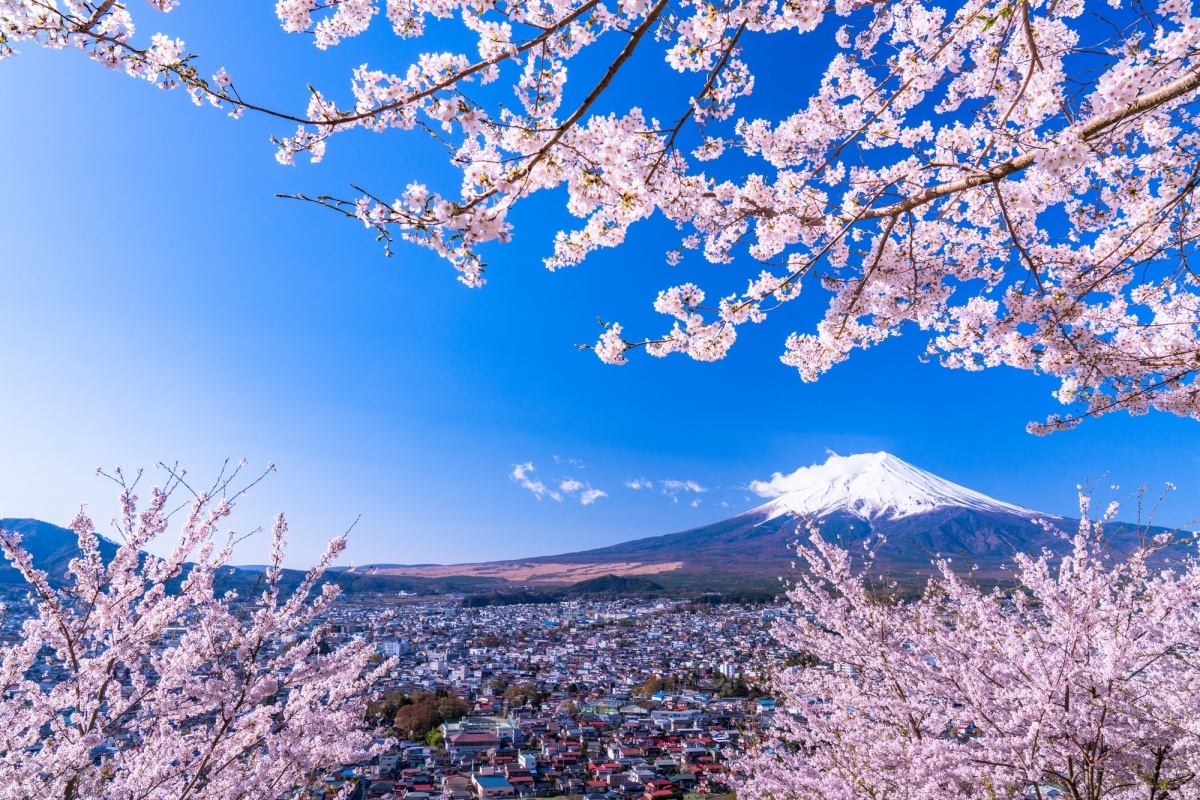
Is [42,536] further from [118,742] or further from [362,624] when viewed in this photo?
[118,742]

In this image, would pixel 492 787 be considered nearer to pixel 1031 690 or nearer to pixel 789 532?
pixel 1031 690

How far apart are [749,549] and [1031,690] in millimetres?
95477

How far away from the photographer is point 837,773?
4922 millimetres

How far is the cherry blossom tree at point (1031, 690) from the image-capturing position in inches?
115

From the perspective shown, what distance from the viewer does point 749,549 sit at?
9212 centimetres

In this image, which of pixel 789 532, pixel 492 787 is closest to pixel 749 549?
pixel 789 532

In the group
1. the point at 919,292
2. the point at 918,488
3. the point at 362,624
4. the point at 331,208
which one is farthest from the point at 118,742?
the point at 918,488

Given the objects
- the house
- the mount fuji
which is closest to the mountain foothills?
the mount fuji

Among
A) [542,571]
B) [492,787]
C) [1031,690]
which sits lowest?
[542,571]

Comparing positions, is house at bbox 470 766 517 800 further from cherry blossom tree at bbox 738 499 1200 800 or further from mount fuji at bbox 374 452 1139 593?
mount fuji at bbox 374 452 1139 593

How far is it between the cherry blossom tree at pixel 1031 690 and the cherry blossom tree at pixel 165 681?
393 cm

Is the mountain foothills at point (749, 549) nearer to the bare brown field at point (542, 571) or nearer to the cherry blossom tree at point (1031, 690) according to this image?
the bare brown field at point (542, 571)

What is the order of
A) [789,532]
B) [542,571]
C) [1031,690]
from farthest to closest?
1. [542,571]
2. [789,532]
3. [1031,690]

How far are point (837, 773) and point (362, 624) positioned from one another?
42.4 metres
